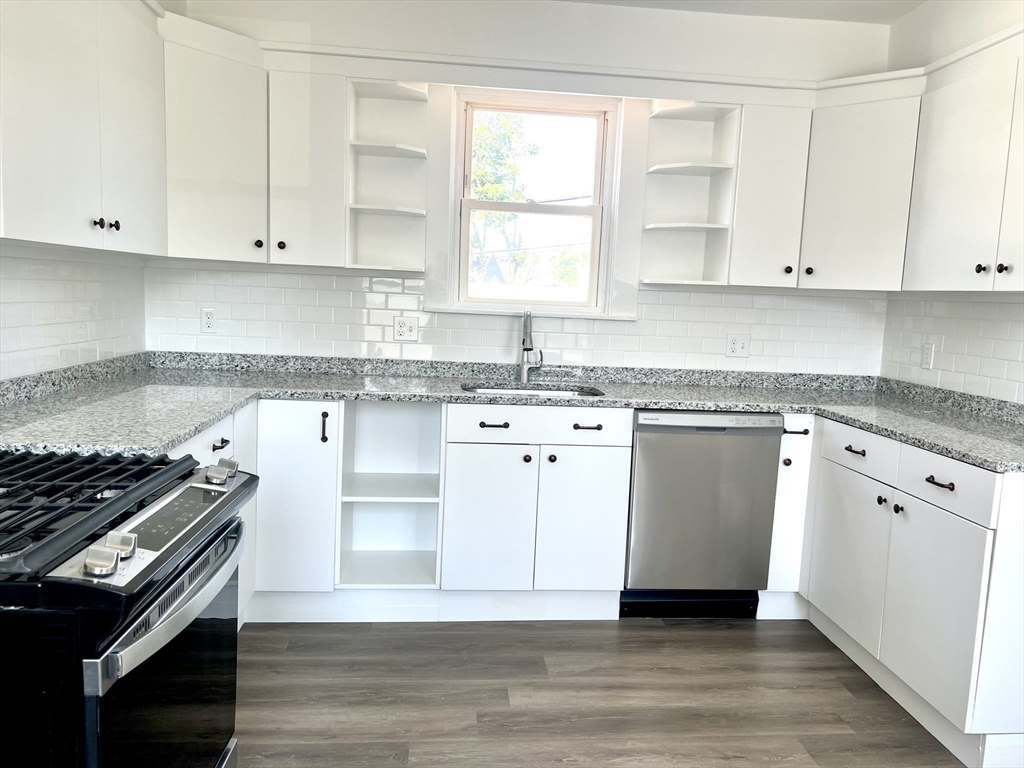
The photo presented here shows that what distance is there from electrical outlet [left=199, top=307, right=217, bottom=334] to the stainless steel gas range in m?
1.72

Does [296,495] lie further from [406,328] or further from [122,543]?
[122,543]

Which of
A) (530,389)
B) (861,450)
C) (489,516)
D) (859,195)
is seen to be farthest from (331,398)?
(859,195)

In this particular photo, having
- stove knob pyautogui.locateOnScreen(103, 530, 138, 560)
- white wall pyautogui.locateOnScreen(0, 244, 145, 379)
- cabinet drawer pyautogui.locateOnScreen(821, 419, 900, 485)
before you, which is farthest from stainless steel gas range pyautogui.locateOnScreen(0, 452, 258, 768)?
cabinet drawer pyautogui.locateOnScreen(821, 419, 900, 485)

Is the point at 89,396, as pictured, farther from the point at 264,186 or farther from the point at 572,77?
the point at 572,77

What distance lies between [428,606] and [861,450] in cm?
177

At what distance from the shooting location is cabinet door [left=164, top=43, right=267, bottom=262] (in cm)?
273

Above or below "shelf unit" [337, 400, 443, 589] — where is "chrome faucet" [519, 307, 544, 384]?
above

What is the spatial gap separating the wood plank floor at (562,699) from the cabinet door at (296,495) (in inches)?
9.5

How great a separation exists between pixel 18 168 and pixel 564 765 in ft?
7.05

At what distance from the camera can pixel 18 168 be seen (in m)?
1.81

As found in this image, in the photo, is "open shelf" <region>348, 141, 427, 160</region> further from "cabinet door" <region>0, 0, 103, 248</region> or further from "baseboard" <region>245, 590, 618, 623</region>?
"baseboard" <region>245, 590, 618, 623</region>

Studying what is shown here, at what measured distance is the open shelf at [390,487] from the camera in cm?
284

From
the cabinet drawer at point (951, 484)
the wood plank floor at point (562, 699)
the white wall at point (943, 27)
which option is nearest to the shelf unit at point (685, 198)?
Answer: the white wall at point (943, 27)

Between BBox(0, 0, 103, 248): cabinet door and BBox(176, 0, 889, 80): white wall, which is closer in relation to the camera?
BBox(0, 0, 103, 248): cabinet door
